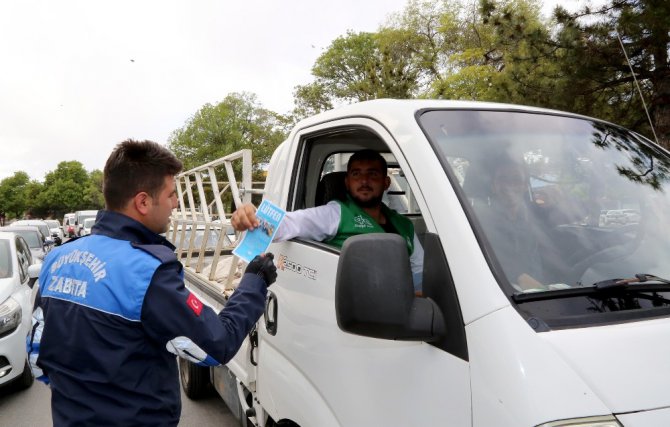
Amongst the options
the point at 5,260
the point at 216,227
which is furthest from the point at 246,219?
the point at 5,260

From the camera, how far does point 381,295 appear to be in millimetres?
1345

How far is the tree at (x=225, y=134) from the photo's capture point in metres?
38.6

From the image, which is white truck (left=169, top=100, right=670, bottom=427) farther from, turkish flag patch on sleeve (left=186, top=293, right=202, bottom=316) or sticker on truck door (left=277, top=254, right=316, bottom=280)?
turkish flag patch on sleeve (left=186, top=293, right=202, bottom=316)

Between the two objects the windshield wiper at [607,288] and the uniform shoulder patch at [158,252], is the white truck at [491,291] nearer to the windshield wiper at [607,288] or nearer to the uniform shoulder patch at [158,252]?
the windshield wiper at [607,288]

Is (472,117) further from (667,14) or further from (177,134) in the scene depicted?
(177,134)

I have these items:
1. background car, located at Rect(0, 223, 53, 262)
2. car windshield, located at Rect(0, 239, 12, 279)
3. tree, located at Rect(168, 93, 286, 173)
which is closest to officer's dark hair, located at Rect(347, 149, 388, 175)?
car windshield, located at Rect(0, 239, 12, 279)

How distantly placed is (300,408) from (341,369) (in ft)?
1.18

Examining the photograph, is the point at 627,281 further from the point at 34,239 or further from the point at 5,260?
the point at 34,239

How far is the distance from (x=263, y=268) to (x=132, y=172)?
586 mm

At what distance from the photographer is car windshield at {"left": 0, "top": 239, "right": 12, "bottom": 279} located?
5586mm

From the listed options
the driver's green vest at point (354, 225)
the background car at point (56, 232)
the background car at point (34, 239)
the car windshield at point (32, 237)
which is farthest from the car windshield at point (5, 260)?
the background car at point (56, 232)

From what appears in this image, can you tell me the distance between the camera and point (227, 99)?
4309 centimetres

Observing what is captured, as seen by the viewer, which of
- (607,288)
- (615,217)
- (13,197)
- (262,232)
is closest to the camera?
(607,288)

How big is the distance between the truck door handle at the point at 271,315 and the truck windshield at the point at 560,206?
46.4 inches
